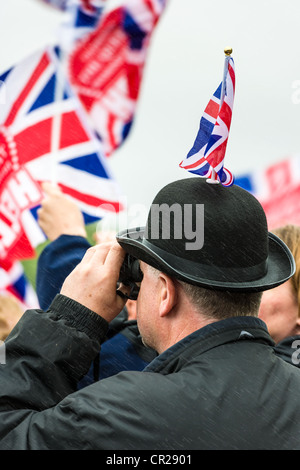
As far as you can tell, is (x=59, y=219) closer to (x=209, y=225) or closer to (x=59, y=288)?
(x=59, y=288)

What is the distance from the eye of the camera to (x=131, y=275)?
6.01 ft

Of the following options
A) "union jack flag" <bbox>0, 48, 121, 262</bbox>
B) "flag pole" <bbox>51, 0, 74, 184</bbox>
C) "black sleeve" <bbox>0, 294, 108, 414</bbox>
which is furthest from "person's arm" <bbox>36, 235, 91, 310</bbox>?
"flag pole" <bbox>51, 0, 74, 184</bbox>

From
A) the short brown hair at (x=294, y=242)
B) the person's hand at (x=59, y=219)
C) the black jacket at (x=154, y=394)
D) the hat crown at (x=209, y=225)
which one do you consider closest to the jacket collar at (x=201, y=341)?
the black jacket at (x=154, y=394)

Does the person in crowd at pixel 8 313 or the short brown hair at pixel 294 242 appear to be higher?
the short brown hair at pixel 294 242

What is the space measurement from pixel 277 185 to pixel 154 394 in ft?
10.0

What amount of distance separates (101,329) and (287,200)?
113 inches

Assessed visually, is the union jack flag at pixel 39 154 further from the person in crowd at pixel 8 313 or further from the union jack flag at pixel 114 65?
the person in crowd at pixel 8 313

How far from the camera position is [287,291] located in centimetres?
247

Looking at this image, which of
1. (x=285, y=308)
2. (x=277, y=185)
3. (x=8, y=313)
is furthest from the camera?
(x=277, y=185)

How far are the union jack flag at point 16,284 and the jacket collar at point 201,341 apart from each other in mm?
2212

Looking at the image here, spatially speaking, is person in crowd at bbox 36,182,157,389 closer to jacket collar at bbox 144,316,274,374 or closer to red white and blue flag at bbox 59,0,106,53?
jacket collar at bbox 144,316,274,374

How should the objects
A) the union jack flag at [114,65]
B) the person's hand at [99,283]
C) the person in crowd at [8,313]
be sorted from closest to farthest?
the person's hand at [99,283] < the person in crowd at [8,313] < the union jack flag at [114,65]

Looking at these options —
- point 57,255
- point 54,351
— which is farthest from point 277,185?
point 54,351

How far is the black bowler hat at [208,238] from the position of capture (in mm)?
1600
